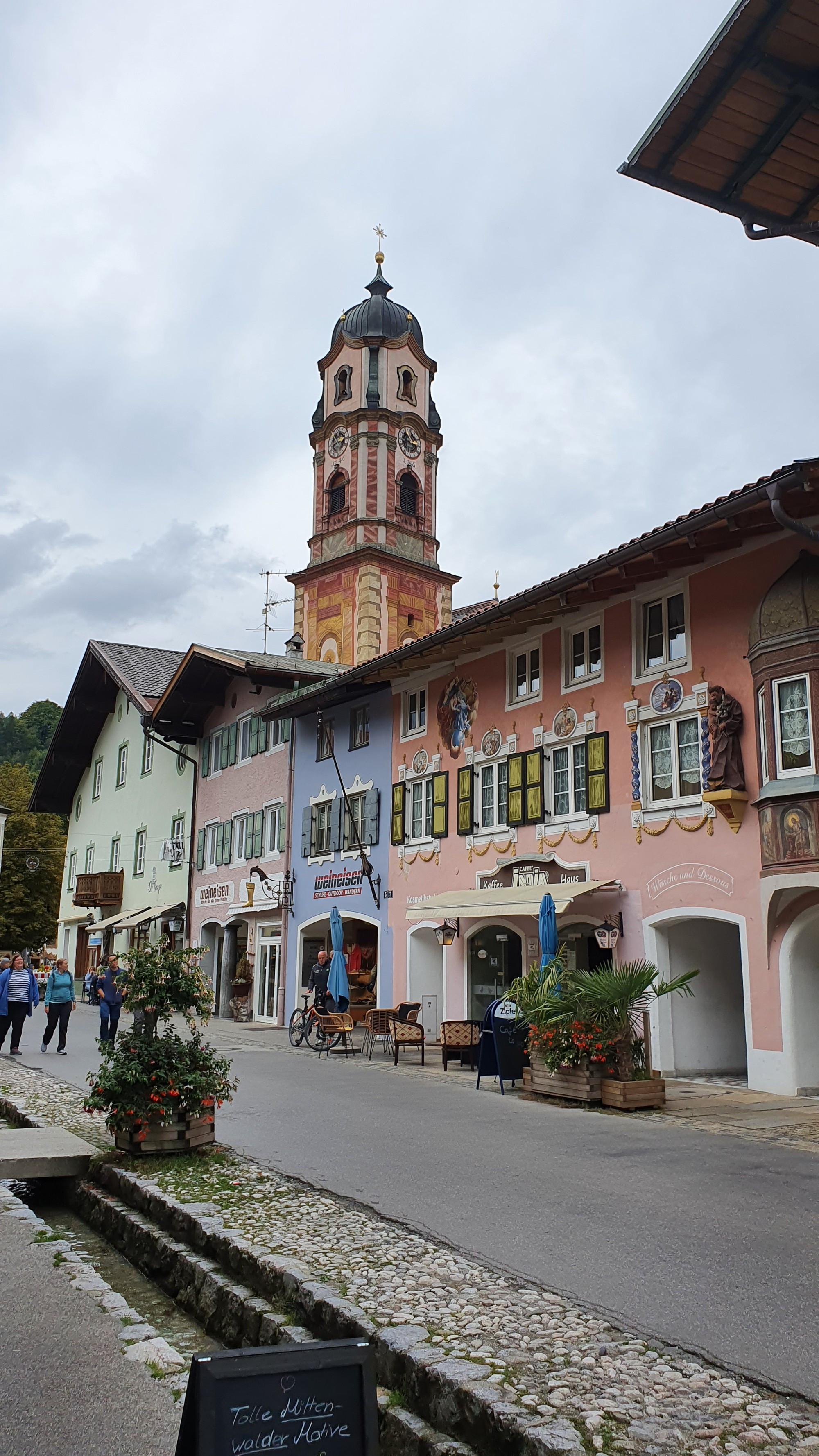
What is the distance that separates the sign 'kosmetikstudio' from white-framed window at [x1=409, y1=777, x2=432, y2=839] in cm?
221

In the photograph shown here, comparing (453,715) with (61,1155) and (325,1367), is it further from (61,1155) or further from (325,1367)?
(325,1367)

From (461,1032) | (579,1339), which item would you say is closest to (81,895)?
(461,1032)

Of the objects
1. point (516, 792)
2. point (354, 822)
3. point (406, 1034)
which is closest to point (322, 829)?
point (354, 822)

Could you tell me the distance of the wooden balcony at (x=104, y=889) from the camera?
39.1 metres

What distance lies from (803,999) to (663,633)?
539cm

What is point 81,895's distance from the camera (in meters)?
40.0

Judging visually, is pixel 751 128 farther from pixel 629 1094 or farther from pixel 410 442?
pixel 410 442

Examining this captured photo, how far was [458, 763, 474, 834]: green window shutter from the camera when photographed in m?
20.6

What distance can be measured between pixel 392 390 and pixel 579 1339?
40.8 meters

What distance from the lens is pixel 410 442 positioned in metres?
43.1

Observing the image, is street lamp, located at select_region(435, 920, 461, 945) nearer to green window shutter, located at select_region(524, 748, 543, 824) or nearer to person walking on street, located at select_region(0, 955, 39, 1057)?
green window shutter, located at select_region(524, 748, 543, 824)

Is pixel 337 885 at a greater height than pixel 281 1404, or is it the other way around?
pixel 337 885

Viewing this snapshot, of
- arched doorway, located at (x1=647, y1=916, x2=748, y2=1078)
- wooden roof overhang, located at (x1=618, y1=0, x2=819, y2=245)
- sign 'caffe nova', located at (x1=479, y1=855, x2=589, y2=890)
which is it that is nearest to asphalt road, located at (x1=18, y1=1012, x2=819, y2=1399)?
arched doorway, located at (x1=647, y1=916, x2=748, y2=1078)

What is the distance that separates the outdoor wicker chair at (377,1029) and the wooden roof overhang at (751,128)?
13.7 metres
